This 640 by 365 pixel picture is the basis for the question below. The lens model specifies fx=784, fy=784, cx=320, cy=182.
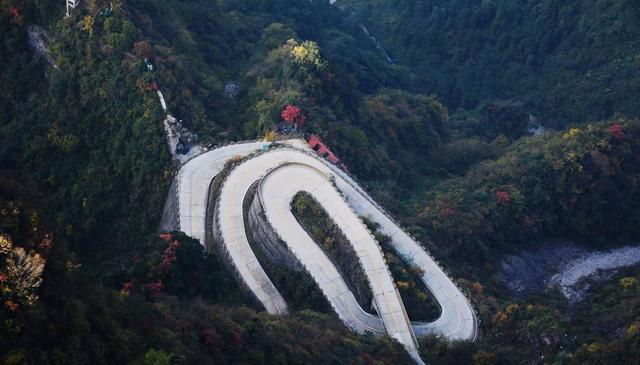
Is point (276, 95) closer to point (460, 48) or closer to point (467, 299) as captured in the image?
point (467, 299)

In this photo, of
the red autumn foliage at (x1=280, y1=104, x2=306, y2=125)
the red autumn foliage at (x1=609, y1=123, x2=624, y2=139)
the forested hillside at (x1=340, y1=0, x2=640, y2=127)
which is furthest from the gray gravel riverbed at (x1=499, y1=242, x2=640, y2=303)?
→ the forested hillside at (x1=340, y1=0, x2=640, y2=127)

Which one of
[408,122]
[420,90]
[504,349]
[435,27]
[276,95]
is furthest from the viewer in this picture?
[435,27]

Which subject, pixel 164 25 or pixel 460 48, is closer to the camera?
pixel 164 25

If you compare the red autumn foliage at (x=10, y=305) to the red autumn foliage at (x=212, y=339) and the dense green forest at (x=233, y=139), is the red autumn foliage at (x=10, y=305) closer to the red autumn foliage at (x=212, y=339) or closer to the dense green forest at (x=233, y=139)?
the dense green forest at (x=233, y=139)

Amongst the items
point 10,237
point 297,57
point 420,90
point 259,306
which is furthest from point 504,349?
point 420,90

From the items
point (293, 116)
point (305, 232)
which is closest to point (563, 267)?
point (305, 232)

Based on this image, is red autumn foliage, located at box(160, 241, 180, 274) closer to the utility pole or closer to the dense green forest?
the dense green forest
